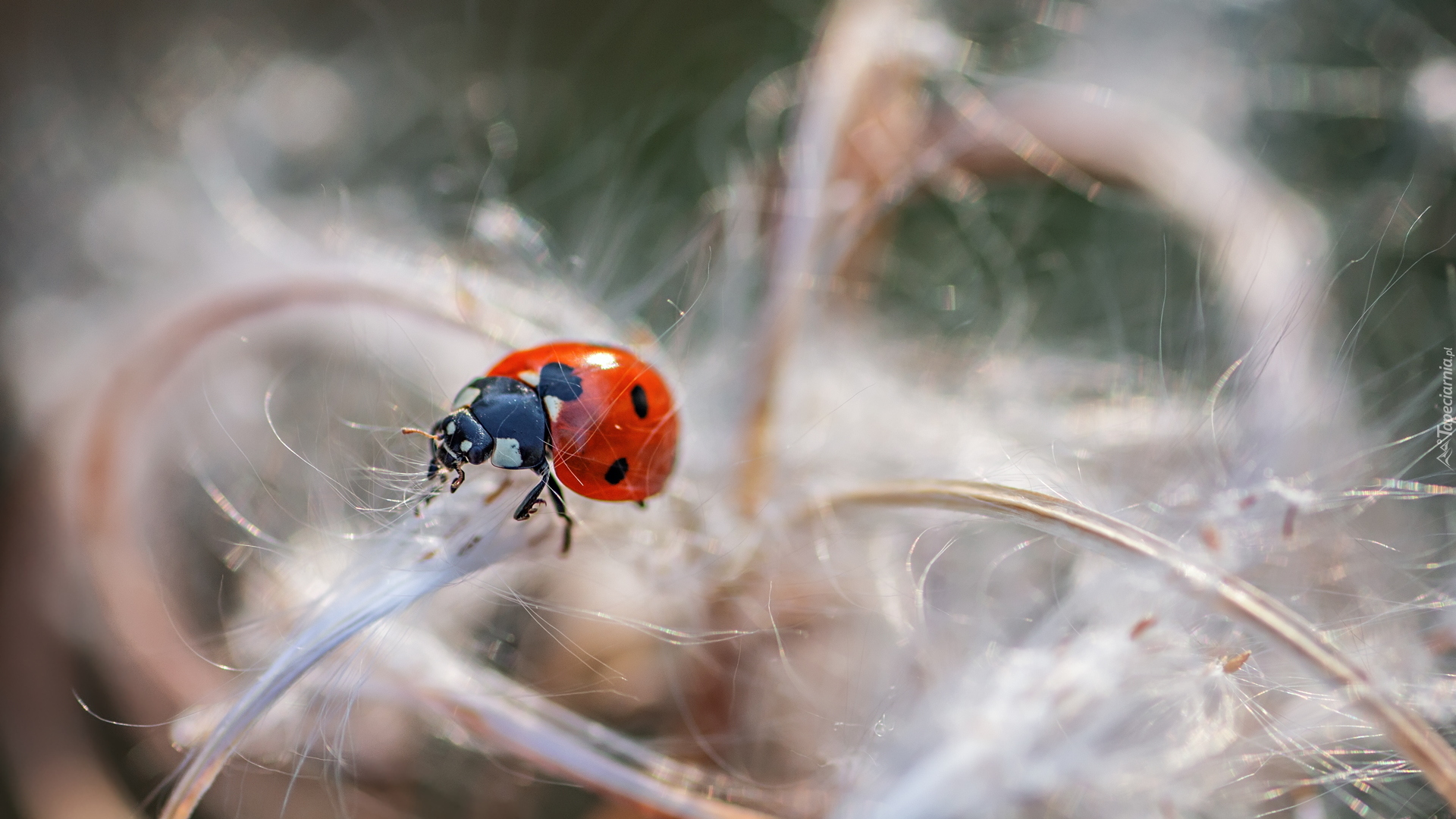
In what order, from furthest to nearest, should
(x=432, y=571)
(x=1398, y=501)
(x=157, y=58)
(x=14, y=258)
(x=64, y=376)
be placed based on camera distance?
(x=157, y=58), (x=14, y=258), (x=64, y=376), (x=1398, y=501), (x=432, y=571)

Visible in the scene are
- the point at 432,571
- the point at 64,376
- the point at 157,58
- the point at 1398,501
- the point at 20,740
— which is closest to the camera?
the point at 432,571

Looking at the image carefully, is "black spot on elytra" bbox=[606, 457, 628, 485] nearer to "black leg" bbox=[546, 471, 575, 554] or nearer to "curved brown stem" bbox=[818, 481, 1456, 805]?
"black leg" bbox=[546, 471, 575, 554]

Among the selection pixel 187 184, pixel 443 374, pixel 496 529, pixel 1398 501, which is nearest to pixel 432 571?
pixel 496 529

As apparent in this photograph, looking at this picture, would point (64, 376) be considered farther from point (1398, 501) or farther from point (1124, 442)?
point (1398, 501)

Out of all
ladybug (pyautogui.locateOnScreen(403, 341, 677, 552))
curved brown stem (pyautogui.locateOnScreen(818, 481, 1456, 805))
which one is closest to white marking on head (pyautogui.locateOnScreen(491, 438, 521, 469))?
ladybug (pyautogui.locateOnScreen(403, 341, 677, 552))

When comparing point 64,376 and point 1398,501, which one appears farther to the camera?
point 64,376

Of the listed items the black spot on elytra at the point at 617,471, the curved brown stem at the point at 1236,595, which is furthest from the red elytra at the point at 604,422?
the curved brown stem at the point at 1236,595

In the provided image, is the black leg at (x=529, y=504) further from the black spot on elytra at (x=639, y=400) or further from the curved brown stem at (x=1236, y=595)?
the curved brown stem at (x=1236, y=595)
